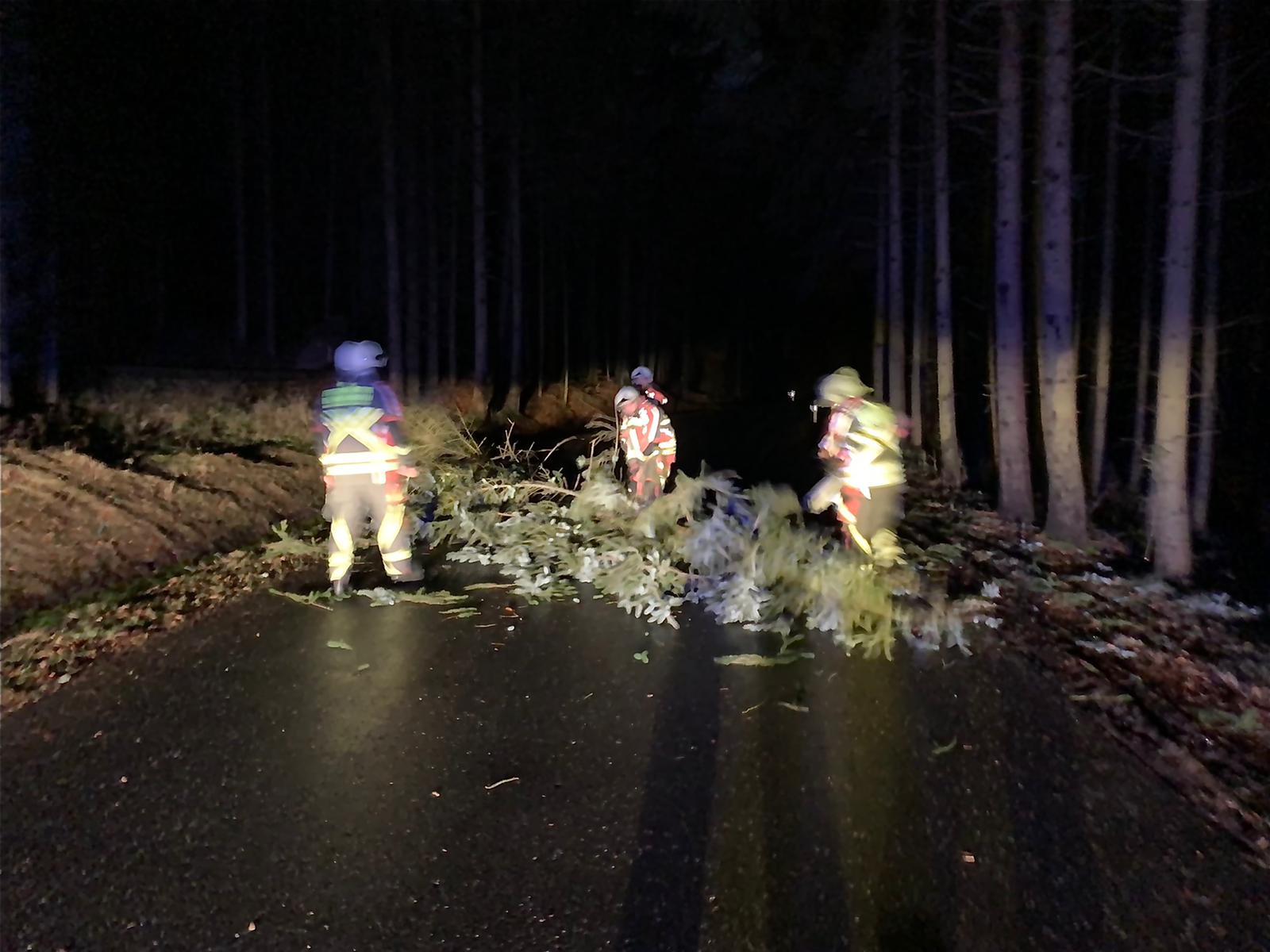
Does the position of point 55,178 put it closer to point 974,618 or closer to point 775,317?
point 974,618

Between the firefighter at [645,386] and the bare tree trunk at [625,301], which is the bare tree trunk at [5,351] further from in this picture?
the bare tree trunk at [625,301]

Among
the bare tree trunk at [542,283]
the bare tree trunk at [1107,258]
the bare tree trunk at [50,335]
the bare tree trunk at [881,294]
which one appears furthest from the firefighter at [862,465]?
the bare tree trunk at [542,283]

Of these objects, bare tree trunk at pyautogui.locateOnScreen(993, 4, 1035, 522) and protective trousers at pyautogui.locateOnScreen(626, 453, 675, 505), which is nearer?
protective trousers at pyautogui.locateOnScreen(626, 453, 675, 505)

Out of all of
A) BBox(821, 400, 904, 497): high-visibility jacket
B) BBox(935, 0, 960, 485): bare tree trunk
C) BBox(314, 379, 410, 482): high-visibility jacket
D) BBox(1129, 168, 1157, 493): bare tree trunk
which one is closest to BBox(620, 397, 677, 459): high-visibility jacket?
BBox(821, 400, 904, 497): high-visibility jacket

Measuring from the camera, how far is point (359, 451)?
22.7ft

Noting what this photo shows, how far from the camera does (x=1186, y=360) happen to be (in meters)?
8.09

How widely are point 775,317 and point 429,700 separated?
1858 inches

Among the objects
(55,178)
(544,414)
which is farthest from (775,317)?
(55,178)

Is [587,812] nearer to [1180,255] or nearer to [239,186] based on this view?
[1180,255]

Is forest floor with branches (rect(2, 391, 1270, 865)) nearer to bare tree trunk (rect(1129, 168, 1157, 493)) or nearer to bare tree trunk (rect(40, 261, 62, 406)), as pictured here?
Result: bare tree trunk (rect(40, 261, 62, 406))

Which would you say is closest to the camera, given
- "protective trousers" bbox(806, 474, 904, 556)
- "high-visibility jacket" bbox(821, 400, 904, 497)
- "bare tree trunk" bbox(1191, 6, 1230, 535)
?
"high-visibility jacket" bbox(821, 400, 904, 497)

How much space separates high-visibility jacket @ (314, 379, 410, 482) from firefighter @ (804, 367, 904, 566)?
351 cm

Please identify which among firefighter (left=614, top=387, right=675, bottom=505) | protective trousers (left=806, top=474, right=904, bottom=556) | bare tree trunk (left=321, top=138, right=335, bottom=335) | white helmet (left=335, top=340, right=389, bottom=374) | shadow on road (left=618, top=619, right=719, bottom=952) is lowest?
shadow on road (left=618, top=619, right=719, bottom=952)

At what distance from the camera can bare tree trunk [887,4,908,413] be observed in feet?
50.1
